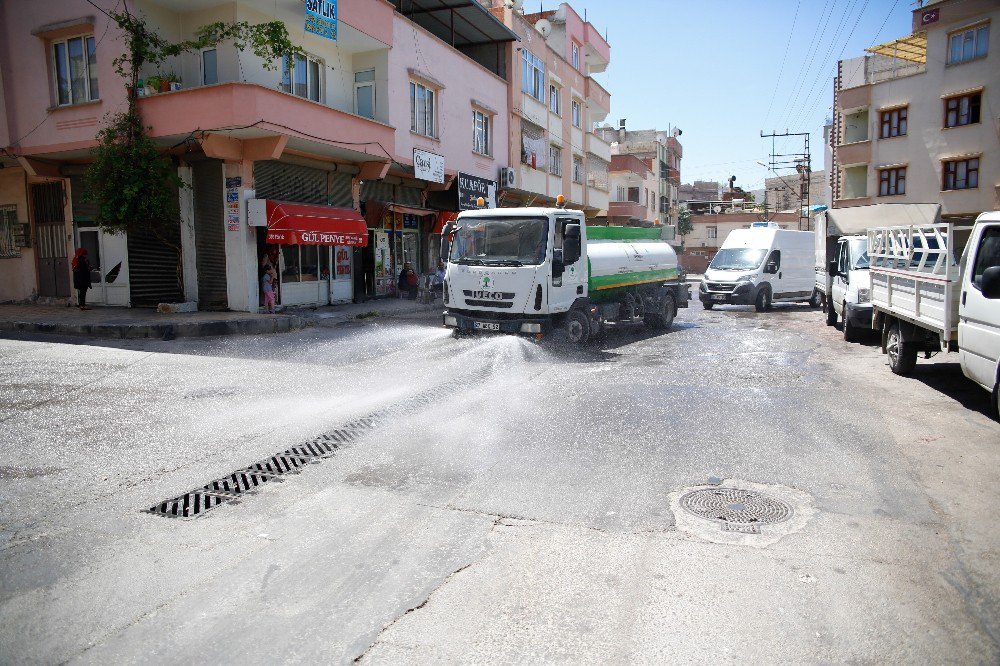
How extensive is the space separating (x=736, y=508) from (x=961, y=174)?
37.6 metres

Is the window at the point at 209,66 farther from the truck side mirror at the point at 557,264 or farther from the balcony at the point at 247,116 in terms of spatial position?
the truck side mirror at the point at 557,264

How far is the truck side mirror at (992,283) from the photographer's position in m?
6.16

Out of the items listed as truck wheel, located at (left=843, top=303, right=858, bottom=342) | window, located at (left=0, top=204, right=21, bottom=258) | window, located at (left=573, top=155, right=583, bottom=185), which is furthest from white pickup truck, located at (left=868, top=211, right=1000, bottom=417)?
window, located at (left=573, top=155, right=583, bottom=185)

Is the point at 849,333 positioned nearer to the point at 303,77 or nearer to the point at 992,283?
the point at 992,283

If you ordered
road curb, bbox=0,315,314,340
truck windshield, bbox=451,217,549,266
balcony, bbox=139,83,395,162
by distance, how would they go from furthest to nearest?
balcony, bbox=139,83,395,162, road curb, bbox=0,315,314,340, truck windshield, bbox=451,217,549,266

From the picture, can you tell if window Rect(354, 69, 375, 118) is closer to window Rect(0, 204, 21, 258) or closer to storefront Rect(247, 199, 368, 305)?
storefront Rect(247, 199, 368, 305)

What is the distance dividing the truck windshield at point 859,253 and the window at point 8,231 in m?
23.3

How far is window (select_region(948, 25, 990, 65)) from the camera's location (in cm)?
3241

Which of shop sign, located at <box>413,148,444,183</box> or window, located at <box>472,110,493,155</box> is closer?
shop sign, located at <box>413,148,444,183</box>

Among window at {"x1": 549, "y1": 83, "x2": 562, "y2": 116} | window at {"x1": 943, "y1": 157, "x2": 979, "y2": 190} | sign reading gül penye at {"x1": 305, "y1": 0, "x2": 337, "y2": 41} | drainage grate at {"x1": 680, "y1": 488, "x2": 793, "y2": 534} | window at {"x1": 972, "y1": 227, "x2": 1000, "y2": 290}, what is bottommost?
drainage grate at {"x1": 680, "y1": 488, "x2": 793, "y2": 534}

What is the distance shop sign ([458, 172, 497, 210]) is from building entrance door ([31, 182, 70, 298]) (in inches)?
496

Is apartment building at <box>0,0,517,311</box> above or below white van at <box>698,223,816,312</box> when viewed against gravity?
above

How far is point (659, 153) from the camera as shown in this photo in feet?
215

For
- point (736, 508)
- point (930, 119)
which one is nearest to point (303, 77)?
point (736, 508)
